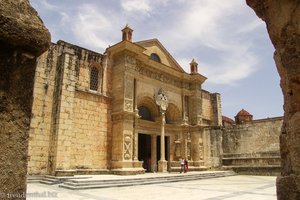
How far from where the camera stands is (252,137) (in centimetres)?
2292

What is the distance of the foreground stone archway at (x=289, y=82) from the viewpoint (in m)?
2.26

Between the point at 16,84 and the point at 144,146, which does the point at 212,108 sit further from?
the point at 16,84

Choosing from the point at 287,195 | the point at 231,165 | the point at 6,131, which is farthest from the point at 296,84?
the point at 231,165

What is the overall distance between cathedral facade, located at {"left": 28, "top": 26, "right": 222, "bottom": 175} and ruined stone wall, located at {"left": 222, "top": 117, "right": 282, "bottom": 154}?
1273mm

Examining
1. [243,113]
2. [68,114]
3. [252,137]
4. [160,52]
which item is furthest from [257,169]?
[243,113]

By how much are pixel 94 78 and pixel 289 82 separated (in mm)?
16265

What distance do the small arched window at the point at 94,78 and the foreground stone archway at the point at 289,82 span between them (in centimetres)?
1581

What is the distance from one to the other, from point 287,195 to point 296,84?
3.09ft

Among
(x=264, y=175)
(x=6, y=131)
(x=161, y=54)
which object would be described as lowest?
(x=264, y=175)

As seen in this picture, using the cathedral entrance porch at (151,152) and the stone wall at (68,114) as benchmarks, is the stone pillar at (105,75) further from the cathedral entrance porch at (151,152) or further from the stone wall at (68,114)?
the cathedral entrance porch at (151,152)

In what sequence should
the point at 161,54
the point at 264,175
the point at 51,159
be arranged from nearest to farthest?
the point at 51,159, the point at 264,175, the point at 161,54

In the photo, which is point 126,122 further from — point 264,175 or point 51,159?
point 264,175

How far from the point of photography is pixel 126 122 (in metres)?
17.2

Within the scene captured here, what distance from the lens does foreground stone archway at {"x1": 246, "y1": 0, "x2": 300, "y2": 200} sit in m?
2.26
